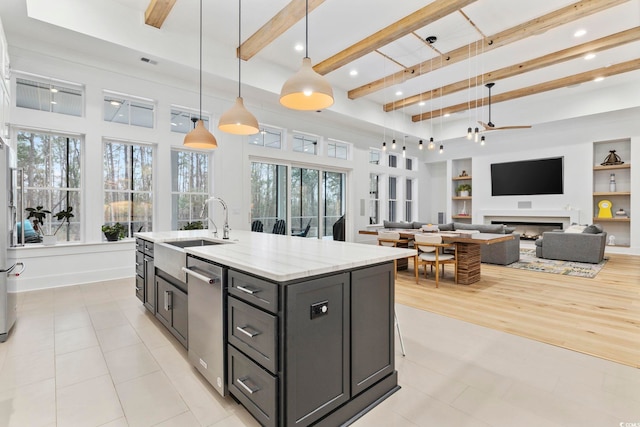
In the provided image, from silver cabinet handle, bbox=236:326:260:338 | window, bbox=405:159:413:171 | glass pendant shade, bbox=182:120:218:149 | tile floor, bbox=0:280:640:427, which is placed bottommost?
tile floor, bbox=0:280:640:427

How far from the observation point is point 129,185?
5.09 metres

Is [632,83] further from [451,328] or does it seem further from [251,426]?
[251,426]

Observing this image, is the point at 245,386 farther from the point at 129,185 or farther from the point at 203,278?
the point at 129,185

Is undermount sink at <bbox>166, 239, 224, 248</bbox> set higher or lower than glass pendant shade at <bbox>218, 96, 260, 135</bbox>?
lower

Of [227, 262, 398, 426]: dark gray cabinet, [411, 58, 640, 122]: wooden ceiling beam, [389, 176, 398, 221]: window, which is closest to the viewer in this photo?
[227, 262, 398, 426]: dark gray cabinet

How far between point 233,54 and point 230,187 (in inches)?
91.6

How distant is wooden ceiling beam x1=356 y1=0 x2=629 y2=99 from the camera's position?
3768 mm

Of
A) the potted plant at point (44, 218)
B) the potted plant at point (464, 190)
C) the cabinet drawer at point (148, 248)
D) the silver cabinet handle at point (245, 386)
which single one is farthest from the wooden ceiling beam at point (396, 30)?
the potted plant at point (464, 190)

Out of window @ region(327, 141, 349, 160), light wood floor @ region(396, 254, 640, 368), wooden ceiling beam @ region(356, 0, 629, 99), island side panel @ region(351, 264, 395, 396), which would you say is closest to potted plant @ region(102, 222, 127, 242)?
light wood floor @ region(396, 254, 640, 368)

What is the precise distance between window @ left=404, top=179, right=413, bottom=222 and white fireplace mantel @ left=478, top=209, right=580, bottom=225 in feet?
6.94

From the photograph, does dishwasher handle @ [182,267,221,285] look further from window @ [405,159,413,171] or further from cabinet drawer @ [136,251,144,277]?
window @ [405,159,413,171]

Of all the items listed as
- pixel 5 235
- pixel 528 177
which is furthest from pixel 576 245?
pixel 5 235

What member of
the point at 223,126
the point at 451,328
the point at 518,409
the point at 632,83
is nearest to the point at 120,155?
the point at 223,126

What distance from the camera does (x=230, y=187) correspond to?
5949 millimetres
